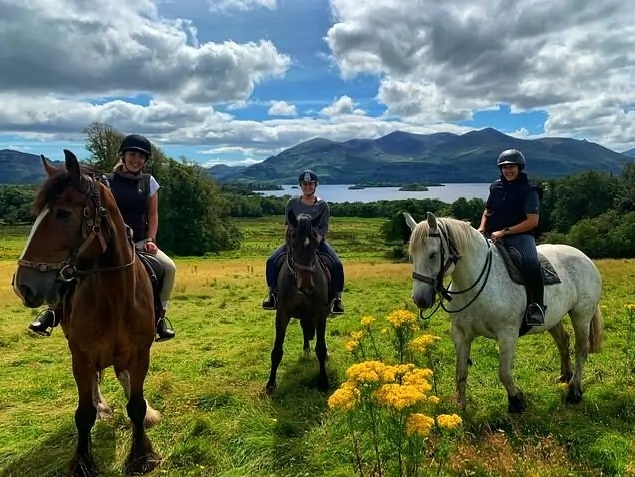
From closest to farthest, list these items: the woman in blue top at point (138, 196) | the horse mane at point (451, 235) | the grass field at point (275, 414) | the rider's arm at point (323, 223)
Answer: the grass field at point (275, 414)
the horse mane at point (451, 235)
the woman in blue top at point (138, 196)
the rider's arm at point (323, 223)

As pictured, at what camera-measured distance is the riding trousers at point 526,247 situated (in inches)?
261

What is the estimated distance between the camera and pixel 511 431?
19.5 feet

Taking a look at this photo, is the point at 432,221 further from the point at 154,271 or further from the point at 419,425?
the point at 154,271

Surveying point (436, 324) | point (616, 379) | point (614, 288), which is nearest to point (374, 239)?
point (614, 288)

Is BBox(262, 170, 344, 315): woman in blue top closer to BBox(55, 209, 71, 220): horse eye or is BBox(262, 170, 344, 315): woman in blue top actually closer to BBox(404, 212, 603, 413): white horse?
BBox(404, 212, 603, 413): white horse

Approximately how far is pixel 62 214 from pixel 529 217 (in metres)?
5.69

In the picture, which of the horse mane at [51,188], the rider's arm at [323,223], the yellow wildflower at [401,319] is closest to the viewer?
the horse mane at [51,188]

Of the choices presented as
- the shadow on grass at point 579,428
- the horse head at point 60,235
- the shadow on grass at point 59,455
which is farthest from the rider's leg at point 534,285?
the shadow on grass at point 59,455

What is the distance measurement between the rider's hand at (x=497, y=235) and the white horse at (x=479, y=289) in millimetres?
137

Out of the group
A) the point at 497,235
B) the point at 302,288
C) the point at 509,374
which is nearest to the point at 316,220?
the point at 302,288

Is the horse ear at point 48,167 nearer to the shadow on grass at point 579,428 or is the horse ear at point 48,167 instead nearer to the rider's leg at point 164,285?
the rider's leg at point 164,285

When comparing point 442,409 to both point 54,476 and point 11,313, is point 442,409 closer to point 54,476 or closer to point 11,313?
point 54,476

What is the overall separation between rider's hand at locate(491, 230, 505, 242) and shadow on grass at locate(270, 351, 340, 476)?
3256 mm

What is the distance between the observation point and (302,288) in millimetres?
7312
